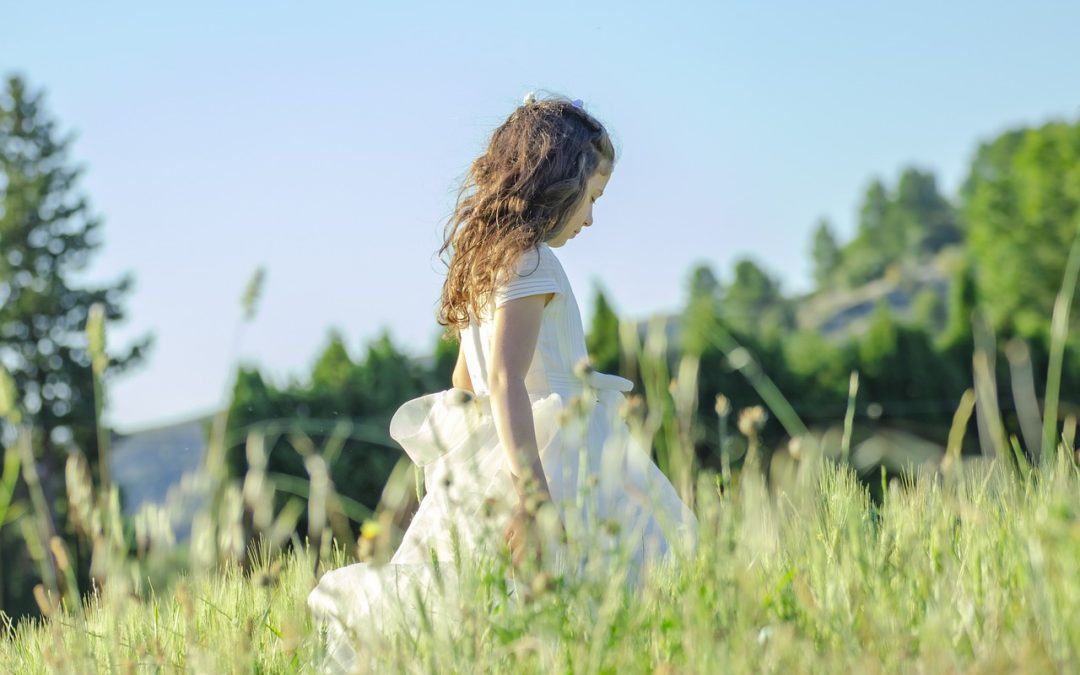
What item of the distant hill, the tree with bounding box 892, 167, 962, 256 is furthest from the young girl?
the tree with bounding box 892, 167, 962, 256

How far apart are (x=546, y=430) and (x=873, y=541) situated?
82 cm

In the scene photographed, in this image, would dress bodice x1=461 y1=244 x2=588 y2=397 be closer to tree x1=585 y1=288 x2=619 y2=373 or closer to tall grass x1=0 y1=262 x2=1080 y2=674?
tall grass x1=0 y1=262 x2=1080 y2=674

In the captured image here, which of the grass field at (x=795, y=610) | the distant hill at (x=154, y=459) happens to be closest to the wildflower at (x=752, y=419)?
the grass field at (x=795, y=610)

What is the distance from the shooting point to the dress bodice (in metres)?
2.89

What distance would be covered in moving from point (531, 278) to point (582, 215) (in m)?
0.32

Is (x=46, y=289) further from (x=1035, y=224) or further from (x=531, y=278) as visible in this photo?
(x=1035, y=224)

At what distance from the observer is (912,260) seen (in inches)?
3130

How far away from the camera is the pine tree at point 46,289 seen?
19.3 metres

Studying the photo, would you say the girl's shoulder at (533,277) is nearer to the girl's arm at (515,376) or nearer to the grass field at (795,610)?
the girl's arm at (515,376)

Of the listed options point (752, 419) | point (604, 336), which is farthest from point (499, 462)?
point (604, 336)

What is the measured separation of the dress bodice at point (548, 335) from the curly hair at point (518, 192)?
39 millimetres

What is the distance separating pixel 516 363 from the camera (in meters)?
2.76

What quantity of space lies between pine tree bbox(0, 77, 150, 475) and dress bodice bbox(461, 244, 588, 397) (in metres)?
17.3

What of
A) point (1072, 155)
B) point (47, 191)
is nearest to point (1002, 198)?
point (1072, 155)
